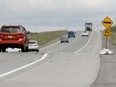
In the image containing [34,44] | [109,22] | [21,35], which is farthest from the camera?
[34,44]

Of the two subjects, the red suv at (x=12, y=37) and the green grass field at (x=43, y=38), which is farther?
the green grass field at (x=43, y=38)

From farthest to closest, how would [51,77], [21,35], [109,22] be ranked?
[109,22] < [21,35] < [51,77]

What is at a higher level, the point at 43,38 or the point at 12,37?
the point at 12,37

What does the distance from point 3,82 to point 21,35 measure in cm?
1839

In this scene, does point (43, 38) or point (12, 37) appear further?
point (43, 38)

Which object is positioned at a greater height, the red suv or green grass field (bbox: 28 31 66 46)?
the red suv

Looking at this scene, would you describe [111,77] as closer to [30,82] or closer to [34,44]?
[30,82]

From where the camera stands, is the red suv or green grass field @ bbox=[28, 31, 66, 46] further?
green grass field @ bbox=[28, 31, 66, 46]

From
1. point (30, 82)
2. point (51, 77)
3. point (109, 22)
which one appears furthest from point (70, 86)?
point (109, 22)

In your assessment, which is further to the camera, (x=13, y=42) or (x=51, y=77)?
(x=13, y=42)

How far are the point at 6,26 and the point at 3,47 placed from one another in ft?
4.65

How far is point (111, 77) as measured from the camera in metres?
15.0

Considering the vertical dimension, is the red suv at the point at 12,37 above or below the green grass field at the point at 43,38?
above

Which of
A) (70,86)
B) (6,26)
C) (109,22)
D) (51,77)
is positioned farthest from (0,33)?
(70,86)
